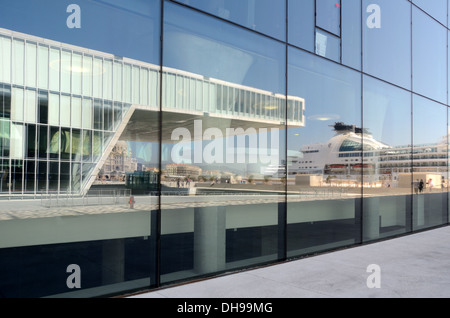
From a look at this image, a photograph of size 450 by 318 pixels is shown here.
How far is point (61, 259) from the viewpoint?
35.7 ft

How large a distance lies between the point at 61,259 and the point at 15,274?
1678 mm

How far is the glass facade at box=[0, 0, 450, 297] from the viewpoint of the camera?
739 centimetres


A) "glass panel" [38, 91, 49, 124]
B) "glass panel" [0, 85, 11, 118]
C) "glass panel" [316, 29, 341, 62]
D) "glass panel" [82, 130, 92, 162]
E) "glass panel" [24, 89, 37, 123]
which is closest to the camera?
"glass panel" [316, 29, 341, 62]

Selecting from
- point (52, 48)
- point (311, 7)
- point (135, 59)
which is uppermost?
point (52, 48)

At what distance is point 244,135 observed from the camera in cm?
1296

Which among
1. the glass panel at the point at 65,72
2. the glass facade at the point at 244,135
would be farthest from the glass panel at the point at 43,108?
the glass facade at the point at 244,135

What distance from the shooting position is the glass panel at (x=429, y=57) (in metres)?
14.0

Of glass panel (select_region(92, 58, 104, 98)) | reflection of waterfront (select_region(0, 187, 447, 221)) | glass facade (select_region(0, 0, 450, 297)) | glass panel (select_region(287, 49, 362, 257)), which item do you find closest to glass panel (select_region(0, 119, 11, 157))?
glass panel (select_region(92, 58, 104, 98))

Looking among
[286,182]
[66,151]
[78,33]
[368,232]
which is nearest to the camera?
[286,182]

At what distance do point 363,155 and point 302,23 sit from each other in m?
4.78

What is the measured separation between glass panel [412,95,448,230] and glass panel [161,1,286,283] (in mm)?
6910

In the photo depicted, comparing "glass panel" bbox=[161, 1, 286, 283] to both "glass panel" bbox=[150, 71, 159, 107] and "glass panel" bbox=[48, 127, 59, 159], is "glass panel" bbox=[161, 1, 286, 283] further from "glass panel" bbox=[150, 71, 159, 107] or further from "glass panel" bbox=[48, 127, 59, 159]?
"glass panel" bbox=[48, 127, 59, 159]

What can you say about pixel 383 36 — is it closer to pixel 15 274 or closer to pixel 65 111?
pixel 15 274

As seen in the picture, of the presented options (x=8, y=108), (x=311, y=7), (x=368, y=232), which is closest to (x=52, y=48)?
(x=8, y=108)
